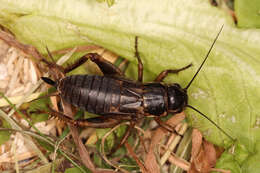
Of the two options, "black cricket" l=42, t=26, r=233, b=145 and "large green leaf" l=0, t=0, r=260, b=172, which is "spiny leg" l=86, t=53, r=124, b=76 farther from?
"large green leaf" l=0, t=0, r=260, b=172

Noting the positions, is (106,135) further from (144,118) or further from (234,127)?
(234,127)

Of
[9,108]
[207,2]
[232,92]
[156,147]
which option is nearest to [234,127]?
[232,92]

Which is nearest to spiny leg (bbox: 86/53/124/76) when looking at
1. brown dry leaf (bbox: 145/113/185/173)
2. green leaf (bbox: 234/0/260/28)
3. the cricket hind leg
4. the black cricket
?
the black cricket

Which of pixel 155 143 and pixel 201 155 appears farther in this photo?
pixel 155 143

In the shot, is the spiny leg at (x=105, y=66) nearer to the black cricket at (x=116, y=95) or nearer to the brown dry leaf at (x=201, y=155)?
the black cricket at (x=116, y=95)

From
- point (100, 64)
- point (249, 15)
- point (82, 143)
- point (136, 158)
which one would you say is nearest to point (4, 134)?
point (82, 143)

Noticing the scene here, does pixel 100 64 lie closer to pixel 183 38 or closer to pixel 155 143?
pixel 183 38

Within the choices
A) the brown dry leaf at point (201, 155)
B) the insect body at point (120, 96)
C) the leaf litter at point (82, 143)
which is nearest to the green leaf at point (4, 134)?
the leaf litter at point (82, 143)
